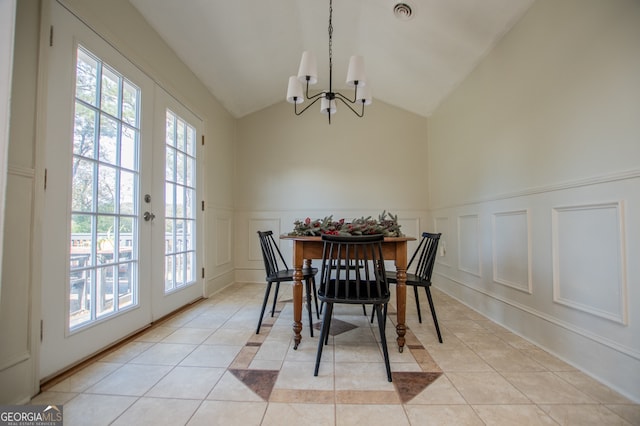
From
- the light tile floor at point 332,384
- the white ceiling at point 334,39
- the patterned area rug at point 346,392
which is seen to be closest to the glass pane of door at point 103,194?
the light tile floor at point 332,384

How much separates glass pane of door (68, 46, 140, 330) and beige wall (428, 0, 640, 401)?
292 cm

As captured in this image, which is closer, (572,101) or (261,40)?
(572,101)

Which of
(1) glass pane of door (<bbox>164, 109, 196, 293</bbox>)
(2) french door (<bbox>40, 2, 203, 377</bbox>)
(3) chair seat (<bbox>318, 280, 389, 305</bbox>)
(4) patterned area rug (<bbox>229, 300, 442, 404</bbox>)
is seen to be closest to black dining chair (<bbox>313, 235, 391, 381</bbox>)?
(3) chair seat (<bbox>318, 280, 389, 305</bbox>)

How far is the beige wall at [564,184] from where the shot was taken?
140 centimetres

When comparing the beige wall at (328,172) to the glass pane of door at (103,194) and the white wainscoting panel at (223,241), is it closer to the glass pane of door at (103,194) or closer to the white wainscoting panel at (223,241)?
the white wainscoting panel at (223,241)

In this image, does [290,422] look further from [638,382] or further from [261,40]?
[261,40]

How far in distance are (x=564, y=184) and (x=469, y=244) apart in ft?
4.15

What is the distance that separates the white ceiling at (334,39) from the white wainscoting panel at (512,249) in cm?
154

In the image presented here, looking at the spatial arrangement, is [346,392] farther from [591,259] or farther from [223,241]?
[223,241]

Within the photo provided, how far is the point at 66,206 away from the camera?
1521 mm

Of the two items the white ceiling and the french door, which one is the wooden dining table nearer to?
the french door

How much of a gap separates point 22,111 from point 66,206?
495mm

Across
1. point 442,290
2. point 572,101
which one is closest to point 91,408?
point 572,101

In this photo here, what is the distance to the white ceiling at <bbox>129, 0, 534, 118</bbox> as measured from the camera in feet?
7.30
